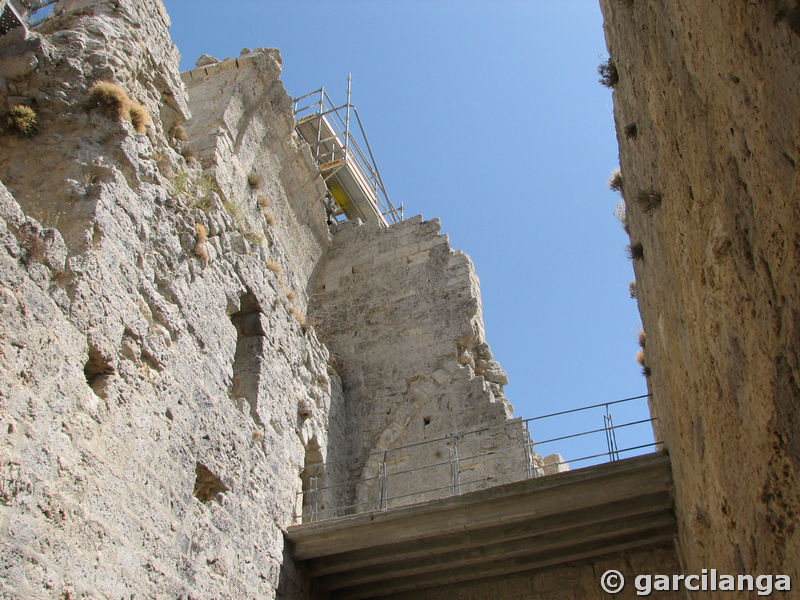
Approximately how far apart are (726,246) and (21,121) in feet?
A: 17.6

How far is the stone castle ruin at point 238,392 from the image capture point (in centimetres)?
429

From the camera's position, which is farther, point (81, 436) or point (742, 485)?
point (81, 436)

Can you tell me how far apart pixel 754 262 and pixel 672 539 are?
470 centimetres

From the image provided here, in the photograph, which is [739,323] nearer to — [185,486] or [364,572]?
[185,486]

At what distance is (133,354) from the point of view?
5.59 metres

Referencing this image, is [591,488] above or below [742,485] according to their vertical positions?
above

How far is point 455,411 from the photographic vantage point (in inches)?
378

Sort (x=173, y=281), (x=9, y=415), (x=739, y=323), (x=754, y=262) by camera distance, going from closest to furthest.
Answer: (x=754, y=262) < (x=739, y=323) < (x=9, y=415) < (x=173, y=281)

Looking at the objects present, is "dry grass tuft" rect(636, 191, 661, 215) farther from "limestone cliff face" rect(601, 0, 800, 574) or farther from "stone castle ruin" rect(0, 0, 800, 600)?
"stone castle ruin" rect(0, 0, 800, 600)

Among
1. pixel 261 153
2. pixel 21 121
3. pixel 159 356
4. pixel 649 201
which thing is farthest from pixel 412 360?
pixel 21 121

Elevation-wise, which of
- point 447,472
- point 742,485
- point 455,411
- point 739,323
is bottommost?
point 742,485

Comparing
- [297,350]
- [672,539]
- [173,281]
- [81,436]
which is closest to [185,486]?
[81,436]

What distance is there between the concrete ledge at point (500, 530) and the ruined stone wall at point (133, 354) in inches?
19.8

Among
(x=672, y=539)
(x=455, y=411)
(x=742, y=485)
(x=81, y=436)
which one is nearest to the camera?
(x=742, y=485)
